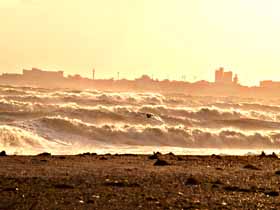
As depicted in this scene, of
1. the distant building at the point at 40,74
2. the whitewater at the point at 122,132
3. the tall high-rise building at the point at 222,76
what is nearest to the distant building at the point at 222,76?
the tall high-rise building at the point at 222,76

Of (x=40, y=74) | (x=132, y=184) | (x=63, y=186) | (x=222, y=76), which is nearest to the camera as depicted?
(x=63, y=186)

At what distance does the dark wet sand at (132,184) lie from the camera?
9.01m

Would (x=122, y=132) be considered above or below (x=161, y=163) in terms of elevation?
below

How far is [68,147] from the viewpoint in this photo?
23.2 m

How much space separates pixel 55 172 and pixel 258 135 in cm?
2231

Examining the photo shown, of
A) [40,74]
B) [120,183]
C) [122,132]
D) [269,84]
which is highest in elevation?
[40,74]

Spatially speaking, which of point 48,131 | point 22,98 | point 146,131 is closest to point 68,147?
point 48,131

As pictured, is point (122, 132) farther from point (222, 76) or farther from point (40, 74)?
point (222, 76)

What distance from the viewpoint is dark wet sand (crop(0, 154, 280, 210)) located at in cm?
901

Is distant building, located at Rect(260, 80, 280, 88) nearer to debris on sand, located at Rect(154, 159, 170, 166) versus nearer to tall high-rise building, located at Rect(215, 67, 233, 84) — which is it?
tall high-rise building, located at Rect(215, 67, 233, 84)

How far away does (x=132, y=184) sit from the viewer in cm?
1072

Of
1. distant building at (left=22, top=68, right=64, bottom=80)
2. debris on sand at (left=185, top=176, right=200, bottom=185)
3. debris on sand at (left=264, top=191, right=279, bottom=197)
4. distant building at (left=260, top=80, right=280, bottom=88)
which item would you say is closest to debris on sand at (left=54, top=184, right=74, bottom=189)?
debris on sand at (left=185, top=176, right=200, bottom=185)

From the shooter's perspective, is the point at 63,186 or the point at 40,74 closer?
the point at 63,186

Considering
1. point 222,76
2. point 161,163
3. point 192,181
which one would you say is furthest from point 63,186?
point 222,76
